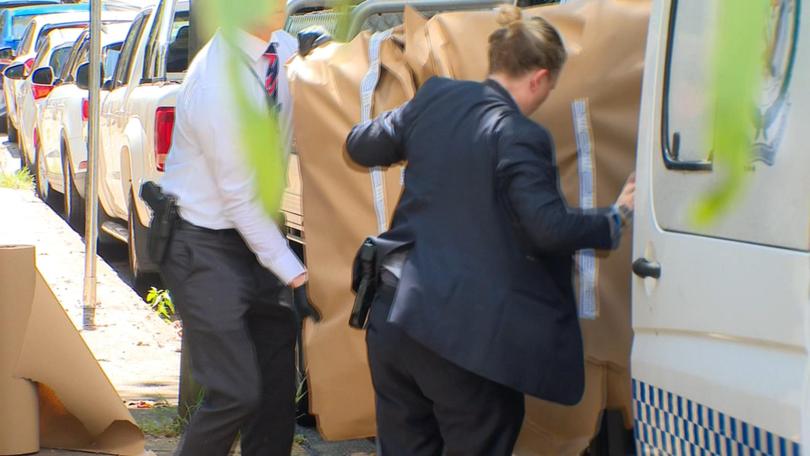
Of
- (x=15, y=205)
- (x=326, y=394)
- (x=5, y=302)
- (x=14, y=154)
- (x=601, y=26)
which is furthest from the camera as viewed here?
(x=14, y=154)

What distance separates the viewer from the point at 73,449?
17.2ft

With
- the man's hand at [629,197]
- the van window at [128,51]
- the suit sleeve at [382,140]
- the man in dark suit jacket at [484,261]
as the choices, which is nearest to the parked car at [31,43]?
the van window at [128,51]

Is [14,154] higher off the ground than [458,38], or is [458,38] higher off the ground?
[458,38]

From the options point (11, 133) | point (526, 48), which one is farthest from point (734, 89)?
point (11, 133)

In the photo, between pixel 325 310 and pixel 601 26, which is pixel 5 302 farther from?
pixel 601 26

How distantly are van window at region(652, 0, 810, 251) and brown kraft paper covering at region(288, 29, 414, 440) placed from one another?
4.28 feet

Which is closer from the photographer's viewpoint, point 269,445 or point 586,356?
point 586,356

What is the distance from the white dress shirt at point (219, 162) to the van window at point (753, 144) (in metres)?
1.35

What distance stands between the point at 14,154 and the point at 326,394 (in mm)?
15856

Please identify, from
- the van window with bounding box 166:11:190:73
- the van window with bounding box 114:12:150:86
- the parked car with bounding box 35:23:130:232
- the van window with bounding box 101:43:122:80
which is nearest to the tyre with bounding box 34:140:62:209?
the parked car with bounding box 35:23:130:232

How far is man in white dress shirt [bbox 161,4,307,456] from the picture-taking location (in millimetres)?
3980

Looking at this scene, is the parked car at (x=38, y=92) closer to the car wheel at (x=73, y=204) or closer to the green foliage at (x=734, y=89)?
the car wheel at (x=73, y=204)

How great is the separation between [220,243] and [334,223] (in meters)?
0.42

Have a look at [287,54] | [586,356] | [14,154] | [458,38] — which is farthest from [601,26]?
[14,154]
